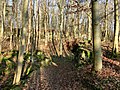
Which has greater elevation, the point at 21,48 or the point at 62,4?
the point at 62,4

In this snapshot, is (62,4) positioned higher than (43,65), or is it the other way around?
(62,4)

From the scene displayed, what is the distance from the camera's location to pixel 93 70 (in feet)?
40.0

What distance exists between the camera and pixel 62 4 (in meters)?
26.4

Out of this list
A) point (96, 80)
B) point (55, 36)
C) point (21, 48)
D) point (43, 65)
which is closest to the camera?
point (96, 80)

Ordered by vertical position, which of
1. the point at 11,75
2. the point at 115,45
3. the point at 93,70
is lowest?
the point at 11,75

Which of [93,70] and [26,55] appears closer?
[93,70]

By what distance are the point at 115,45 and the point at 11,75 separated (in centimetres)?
855

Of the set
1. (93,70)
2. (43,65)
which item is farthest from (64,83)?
(43,65)

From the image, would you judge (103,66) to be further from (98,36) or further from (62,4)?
(62,4)

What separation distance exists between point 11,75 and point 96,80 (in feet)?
28.3

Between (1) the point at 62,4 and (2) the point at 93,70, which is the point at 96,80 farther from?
(1) the point at 62,4

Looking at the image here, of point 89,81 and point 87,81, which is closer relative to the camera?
point 89,81

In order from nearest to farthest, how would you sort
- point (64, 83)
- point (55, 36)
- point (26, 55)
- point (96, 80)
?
point (96, 80) → point (64, 83) → point (26, 55) → point (55, 36)

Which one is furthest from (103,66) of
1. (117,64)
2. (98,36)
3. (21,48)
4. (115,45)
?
(21,48)
